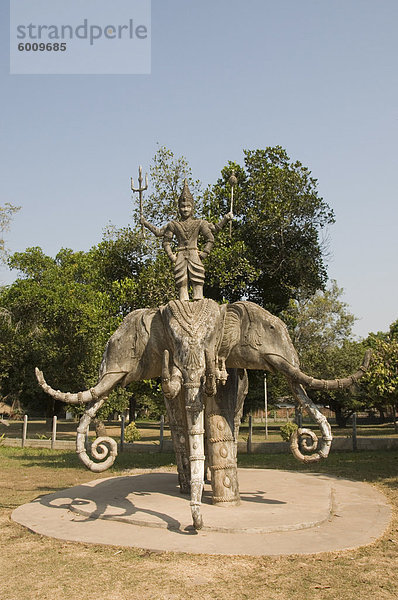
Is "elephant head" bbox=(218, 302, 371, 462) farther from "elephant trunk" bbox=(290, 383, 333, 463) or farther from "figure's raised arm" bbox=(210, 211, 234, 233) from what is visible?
"figure's raised arm" bbox=(210, 211, 234, 233)

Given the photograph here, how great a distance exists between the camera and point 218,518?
8953mm

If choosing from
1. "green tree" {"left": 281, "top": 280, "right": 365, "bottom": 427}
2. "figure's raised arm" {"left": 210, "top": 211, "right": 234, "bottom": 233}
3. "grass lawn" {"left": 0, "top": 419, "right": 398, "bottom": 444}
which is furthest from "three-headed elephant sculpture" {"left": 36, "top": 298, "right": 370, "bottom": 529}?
"green tree" {"left": 281, "top": 280, "right": 365, "bottom": 427}

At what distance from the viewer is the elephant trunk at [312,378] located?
8.95 meters

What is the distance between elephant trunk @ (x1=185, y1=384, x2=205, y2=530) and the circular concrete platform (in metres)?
0.49

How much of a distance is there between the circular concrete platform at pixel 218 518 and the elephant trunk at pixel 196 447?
1.60 feet

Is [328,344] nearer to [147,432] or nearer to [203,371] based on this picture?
[147,432]

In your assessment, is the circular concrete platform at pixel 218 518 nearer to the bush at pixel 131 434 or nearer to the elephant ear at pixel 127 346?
the elephant ear at pixel 127 346

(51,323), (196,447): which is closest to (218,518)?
(196,447)

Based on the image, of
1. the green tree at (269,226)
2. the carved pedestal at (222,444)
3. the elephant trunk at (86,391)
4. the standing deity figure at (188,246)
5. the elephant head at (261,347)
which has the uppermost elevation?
the green tree at (269,226)

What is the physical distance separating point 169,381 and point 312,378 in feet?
7.68

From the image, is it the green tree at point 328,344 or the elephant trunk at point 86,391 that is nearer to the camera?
the elephant trunk at point 86,391

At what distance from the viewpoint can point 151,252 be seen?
20688 millimetres

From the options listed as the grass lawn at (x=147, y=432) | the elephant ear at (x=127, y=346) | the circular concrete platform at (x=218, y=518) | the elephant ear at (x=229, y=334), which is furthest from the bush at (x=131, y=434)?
the elephant ear at (x=229, y=334)

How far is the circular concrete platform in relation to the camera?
7.84m
